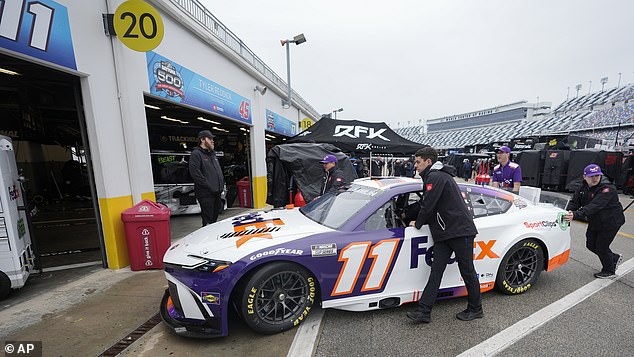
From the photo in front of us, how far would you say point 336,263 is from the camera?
240cm

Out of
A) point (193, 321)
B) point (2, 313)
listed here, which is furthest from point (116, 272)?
point (193, 321)

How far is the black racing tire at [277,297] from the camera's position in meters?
2.21

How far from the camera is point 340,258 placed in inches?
94.6

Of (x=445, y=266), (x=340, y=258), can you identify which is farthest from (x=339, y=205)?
(x=445, y=266)

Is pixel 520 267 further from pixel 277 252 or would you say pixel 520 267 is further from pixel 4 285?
pixel 4 285

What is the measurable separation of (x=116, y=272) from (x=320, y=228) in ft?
10.6

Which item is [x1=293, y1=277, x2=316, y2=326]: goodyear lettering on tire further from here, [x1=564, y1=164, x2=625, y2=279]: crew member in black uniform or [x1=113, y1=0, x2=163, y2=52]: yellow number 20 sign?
[x1=113, y1=0, x2=163, y2=52]: yellow number 20 sign

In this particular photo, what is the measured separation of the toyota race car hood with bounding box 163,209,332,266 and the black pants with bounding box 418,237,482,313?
3.50 ft

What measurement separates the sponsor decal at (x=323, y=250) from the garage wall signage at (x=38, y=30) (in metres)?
3.60

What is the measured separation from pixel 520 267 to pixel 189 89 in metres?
6.25

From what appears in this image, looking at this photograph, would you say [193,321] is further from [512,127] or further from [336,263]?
[512,127]

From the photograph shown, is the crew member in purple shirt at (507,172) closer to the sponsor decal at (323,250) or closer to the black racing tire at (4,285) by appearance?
the sponsor decal at (323,250)

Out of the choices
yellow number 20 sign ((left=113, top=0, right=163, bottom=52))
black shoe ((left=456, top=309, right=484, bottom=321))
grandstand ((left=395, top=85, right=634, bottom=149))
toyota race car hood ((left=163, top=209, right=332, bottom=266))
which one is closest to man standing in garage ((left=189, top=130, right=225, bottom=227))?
yellow number 20 sign ((left=113, top=0, right=163, bottom=52))

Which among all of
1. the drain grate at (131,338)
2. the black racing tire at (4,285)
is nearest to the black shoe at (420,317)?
the drain grate at (131,338)
